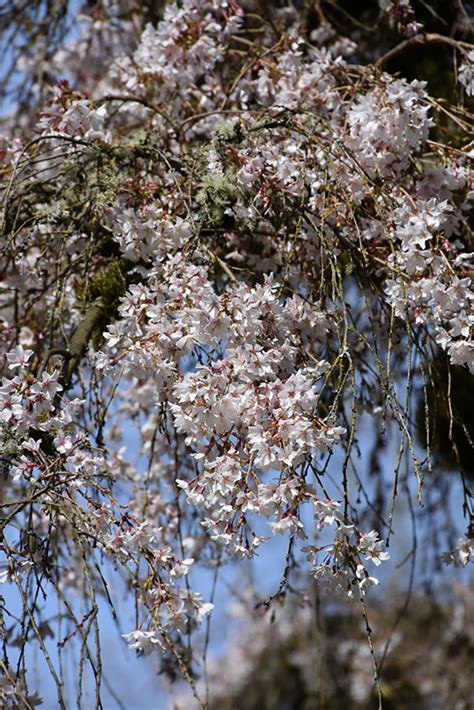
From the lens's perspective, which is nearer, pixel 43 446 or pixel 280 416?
pixel 280 416

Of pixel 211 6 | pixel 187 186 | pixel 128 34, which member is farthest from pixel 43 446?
pixel 128 34

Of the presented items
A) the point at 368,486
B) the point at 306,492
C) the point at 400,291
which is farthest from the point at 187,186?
the point at 368,486

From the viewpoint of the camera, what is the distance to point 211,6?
2.29m

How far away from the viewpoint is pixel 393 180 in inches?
73.5

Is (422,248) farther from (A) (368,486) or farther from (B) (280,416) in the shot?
(A) (368,486)

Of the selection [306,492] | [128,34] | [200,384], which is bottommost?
[306,492]

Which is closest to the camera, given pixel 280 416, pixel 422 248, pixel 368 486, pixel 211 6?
pixel 280 416

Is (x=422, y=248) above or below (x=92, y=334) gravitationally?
below

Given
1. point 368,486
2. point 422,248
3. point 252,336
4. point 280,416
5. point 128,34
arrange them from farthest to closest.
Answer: point 128,34 < point 368,486 < point 422,248 < point 252,336 < point 280,416

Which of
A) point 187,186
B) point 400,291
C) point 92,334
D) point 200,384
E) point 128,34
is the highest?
point 128,34

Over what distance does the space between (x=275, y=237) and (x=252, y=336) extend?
48 cm

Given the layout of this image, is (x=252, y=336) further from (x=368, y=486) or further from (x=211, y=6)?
(x=368, y=486)

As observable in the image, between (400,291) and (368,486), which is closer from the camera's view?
(400,291)

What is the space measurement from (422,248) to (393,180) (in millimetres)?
265
